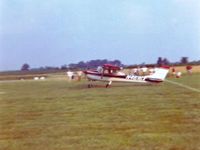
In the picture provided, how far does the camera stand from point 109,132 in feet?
33.0

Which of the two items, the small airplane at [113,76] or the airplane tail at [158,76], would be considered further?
the airplane tail at [158,76]

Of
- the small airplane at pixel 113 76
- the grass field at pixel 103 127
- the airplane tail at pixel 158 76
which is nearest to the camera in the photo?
the grass field at pixel 103 127

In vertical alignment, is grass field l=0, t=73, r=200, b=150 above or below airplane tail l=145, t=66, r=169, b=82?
below

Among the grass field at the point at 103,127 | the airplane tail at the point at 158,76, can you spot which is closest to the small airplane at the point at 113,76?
the airplane tail at the point at 158,76

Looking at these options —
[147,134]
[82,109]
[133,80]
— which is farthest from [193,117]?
[133,80]

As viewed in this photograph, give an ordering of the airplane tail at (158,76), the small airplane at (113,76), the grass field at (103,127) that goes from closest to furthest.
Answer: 1. the grass field at (103,127)
2. the small airplane at (113,76)
3. the airplane tail at (158,76)

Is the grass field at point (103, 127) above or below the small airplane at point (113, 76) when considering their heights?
below

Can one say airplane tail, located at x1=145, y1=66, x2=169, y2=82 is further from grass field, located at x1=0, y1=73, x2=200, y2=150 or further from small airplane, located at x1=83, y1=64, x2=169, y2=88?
grass field, located at x1=0, y1=73, x2=200, y2=150

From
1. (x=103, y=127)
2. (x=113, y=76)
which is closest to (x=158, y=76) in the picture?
(x=113, y=76)

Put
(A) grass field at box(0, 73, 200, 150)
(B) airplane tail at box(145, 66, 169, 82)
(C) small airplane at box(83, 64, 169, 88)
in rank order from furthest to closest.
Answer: (B) airplane tail at box(145, 66, 169, 82) → (C) small airplane at box(83, 64, 169, 88) → (A) grass field at box(0, 73, 200, 150)

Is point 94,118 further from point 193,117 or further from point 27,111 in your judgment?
point 27,111

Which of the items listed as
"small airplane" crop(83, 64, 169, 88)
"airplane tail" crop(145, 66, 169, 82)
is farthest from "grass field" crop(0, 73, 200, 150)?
"airplane tail" crop(145, 66, 169, 82)

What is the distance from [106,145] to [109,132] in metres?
1.59

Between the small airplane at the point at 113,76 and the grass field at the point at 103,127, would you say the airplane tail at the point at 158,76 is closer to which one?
the small airplane at the point at 113,76
